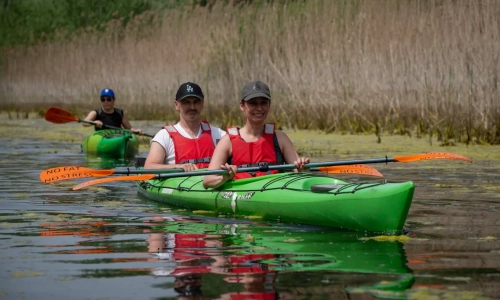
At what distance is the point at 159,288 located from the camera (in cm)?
428

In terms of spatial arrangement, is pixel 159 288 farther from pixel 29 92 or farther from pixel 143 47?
pixel 29 92

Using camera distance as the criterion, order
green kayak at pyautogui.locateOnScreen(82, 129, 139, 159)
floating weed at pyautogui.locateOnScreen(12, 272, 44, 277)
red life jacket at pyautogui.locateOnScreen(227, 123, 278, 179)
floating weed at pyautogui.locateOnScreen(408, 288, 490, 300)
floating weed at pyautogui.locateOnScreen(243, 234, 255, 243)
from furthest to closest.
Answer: green kayak at pyautogui.locateOnScreen(82, 129, 139, 159), red life jacket at pyautogui.locateOnScreen(227, 123, 278, 179), floating weed at pyautogui.locateOnScreen(243, 234, 255, 243), floating weed at pyautogui.locateOnScreen(12, 272, 44, 277), floating weed at pyautogui.locateOnScreen(408, 288, 490, 300)

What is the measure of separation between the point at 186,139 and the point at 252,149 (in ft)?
4.69

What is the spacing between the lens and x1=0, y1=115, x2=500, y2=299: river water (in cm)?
428

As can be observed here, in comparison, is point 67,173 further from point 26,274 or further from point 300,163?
point 26,274

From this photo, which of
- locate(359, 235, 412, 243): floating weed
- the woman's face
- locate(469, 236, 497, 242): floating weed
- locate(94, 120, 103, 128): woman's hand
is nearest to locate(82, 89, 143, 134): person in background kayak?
locate(94, 120, 103, 128): woman's hand

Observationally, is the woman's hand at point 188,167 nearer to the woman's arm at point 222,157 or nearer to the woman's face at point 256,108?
the woman's arm at point 222,157

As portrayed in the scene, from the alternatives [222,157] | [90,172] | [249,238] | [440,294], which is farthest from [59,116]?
[440,294]

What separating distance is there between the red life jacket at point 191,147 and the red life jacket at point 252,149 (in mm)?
1248

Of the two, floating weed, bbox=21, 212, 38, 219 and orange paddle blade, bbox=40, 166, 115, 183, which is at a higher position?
orange paddle blade, bbox=40, 166, 115, 183

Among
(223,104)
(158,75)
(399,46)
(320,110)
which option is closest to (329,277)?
(399,46)

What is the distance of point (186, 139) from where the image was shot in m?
8.79

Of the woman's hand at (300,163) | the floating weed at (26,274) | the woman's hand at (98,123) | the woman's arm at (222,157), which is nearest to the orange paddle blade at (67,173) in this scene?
the woman's arm at (222,157)

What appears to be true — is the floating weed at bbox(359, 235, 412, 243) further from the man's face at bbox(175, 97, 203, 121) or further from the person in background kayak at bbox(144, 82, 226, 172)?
the man's face at bbox(175, 97, 203, 121)
